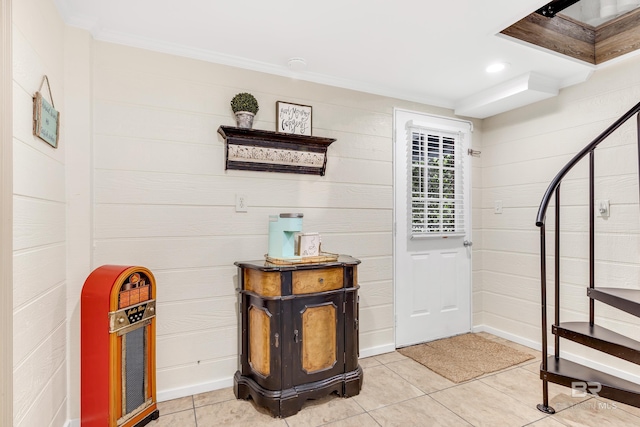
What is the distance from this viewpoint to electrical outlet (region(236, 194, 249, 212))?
249 centimetres

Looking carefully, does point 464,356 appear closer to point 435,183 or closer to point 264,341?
point 435,183

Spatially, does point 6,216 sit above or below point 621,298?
above

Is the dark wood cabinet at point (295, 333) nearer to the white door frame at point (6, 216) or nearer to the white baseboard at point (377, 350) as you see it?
the white baseboard at point (377, 350)

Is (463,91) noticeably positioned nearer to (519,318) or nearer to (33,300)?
(519,318)

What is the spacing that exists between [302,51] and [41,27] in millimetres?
1423

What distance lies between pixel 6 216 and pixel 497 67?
303 centimetres

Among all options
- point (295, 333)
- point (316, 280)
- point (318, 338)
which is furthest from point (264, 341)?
point (316, 280)

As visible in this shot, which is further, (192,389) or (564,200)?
(564,200)

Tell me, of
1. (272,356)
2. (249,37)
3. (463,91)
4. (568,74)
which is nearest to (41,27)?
(249,37)

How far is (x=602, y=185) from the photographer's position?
2623mm

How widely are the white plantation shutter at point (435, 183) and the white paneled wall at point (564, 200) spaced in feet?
1.27

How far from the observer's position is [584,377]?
6.50 ft

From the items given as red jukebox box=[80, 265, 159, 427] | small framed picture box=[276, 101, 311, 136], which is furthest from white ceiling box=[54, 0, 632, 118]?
red jukebox box=[80, 265, 159, 427]

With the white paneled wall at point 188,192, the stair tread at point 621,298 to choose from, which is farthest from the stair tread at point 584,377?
Answer: the white paneled wall at point 188,192
